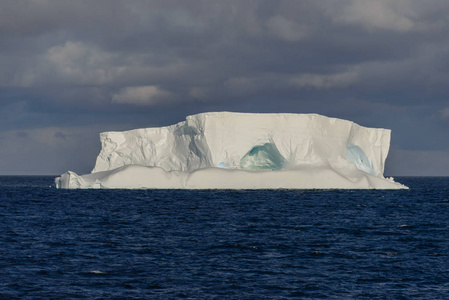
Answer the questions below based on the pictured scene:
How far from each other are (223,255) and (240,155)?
26.3 meters

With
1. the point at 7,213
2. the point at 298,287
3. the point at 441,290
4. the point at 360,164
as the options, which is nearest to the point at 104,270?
the point at 298,287

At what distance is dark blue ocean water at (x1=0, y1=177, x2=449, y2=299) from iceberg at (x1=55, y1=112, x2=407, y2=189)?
47.2 ft

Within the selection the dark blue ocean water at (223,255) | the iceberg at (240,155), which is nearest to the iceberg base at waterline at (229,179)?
the iceberg at (240,155)

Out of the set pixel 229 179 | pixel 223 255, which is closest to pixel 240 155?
pixel 229 179

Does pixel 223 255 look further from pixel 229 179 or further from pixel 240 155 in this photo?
pixel 240 155

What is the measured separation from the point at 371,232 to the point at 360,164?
83.8 feet

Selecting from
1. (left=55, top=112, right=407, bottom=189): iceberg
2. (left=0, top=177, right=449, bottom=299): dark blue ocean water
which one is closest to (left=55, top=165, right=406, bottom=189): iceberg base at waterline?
(left=55, top=112, right=407, bottom=189): iceberg

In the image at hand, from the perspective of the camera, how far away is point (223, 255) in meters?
14.6

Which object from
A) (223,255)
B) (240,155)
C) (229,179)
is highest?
(240,155)

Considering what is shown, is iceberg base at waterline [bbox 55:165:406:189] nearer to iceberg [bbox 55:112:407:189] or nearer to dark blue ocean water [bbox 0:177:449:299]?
→ iceberg [bbox 55:112:407:189]

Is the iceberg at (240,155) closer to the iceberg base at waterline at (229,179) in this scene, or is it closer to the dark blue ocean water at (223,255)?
the iceberg base at waterline at (229,179)

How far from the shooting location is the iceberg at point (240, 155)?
3962 centimetres

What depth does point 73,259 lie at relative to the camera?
13844 mm

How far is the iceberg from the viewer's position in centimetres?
3962
